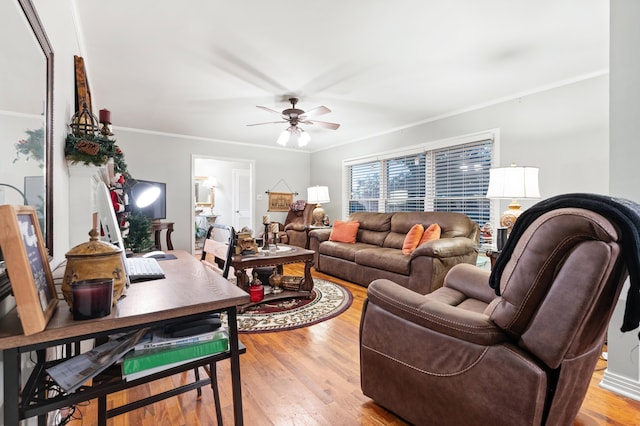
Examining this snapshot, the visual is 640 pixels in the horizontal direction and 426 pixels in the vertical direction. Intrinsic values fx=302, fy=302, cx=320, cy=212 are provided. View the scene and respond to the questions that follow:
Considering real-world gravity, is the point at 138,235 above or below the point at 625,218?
below

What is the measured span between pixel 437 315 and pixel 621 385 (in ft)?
4.81

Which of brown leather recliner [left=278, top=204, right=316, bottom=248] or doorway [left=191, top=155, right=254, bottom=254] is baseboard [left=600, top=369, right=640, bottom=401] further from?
doorway [left=191, top=155, right=254, bottom=254]

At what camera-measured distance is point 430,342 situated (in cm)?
133

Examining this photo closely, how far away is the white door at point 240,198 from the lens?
26.4ft

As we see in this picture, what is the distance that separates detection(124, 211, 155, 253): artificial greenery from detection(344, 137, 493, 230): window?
3875mm

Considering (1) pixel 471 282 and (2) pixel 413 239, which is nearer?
(1) pixel 471 282

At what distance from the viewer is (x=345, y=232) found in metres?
4.84

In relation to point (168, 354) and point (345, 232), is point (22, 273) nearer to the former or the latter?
point (168, 354)

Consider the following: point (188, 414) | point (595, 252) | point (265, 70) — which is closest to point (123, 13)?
point (265, 70)

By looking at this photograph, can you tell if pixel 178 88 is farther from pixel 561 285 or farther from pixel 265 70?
pixel 561 285

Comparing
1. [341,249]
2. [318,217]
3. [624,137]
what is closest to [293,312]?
[341,249]

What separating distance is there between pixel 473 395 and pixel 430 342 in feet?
0.78

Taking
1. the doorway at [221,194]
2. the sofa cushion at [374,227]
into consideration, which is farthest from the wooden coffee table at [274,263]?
the doorway at [221,194]

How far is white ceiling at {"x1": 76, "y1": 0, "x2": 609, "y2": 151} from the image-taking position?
2.15m
